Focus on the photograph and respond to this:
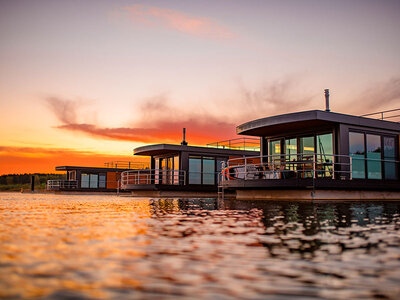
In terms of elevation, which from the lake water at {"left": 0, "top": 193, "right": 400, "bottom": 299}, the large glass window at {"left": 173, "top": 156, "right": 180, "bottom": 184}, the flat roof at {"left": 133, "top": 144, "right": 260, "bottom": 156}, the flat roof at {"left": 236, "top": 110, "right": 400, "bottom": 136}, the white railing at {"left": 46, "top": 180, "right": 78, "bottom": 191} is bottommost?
the lake water at {"left": 0, "top": 193, "right": 400, "bottom": 299}

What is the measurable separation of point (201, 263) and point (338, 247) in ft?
4.93

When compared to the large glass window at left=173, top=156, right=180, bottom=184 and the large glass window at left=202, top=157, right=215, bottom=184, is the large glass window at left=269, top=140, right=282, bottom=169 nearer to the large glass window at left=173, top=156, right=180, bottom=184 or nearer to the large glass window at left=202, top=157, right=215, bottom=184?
the large glass window at left=202, top=157, right=215, bottom=184

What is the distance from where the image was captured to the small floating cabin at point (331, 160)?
1474 cm

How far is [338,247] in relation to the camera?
363 centimetres

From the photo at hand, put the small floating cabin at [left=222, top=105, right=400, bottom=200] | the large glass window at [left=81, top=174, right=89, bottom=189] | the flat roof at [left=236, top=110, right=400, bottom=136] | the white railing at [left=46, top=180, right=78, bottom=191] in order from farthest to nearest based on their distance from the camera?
the large glass window at [left=81, top=174, right=89, bottom=189], the white railing at [left=46, top=180, right=78, bottom=191], the flat roof at [left=236, top=110, right=400, bottom=136], the small floating cabin at [left=222, top=105, right=400, bottom=200]

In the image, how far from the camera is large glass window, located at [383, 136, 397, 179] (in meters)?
17.1

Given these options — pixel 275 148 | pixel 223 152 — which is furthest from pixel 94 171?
pixel 275 148

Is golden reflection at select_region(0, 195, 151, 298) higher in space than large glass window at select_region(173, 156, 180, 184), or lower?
lower

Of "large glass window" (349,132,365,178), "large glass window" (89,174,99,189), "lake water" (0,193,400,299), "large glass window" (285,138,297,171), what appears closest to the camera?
"lake water" (0,193,400,299)

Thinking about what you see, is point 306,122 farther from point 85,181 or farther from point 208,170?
point 85,181

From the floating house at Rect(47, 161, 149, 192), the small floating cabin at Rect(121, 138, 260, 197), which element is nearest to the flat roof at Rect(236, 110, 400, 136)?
the small floating cabin at Rect(121, 138, 260, 197)

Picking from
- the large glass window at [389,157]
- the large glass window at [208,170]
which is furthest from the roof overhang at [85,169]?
the large glass window at [389,157]

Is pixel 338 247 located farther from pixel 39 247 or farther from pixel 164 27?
pixel 164 27

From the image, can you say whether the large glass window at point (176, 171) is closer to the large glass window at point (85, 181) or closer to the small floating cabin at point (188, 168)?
the small floating cabin at point (188, 168)
